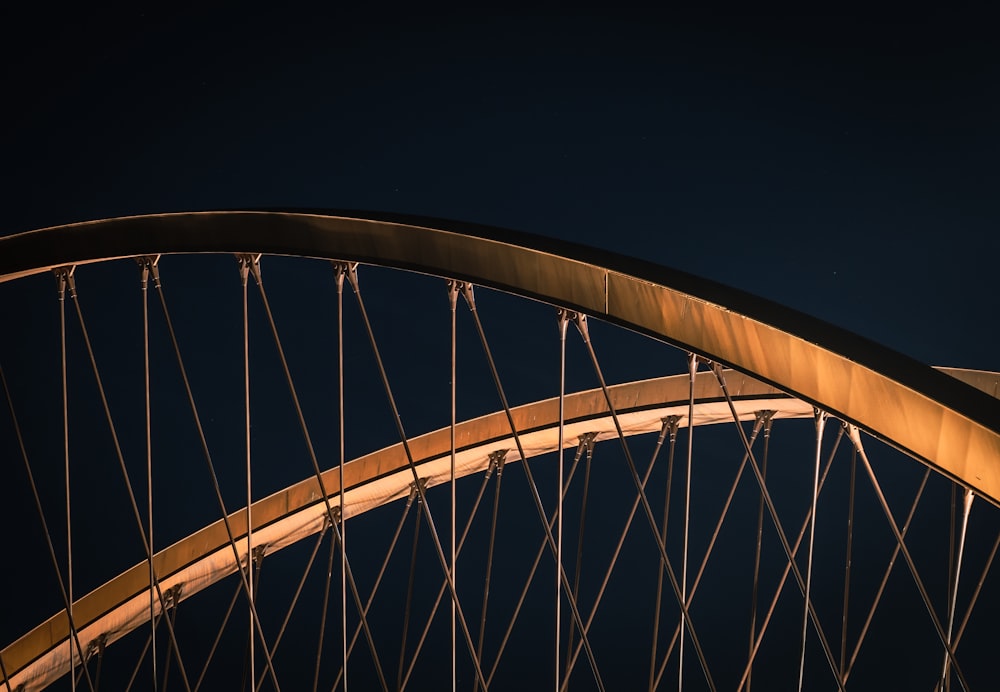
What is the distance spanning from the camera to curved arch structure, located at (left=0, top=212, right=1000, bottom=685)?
4.68 m

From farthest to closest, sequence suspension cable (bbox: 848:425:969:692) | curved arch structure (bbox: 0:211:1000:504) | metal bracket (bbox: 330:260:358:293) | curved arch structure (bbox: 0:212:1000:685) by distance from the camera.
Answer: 1. metal bracket (bbox: 330:260:358:293)
2. suspension cable (bbox: 848:425:969:692)
3. curved arch structure (bbox: 0:212:1000:685)
4. curved arch structure (bbox: 0:211:1000:504)

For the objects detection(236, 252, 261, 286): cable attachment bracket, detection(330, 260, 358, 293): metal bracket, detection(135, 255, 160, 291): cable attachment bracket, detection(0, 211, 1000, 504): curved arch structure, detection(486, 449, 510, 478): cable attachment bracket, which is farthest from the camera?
detection(486, 449, 510, 478): cable attachment bracket

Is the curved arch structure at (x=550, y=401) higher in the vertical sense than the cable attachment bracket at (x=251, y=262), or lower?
lower

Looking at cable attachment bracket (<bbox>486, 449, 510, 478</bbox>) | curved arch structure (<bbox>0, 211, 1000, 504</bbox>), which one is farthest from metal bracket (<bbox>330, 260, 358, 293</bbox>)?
cable attachment bracket (<bbox>486, 449, 510, 478</bbox>)

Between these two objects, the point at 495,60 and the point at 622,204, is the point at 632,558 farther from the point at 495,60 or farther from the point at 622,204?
the point at 495,60

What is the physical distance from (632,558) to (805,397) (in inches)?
609

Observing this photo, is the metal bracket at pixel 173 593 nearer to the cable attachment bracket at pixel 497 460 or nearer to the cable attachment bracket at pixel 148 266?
the cable attachment bracket at pixel 497 460

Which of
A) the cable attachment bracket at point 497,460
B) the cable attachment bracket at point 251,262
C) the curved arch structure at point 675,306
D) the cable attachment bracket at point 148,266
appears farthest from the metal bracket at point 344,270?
the cable attachment bracket at point 497,460

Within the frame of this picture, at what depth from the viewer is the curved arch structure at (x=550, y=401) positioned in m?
4.68

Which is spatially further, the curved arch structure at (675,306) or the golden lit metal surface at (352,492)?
the golden lit metal surface at (352,492)

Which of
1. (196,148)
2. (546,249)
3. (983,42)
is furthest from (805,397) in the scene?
(196,148)

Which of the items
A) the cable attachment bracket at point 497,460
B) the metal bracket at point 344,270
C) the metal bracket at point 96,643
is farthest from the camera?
the metal bracket at point 96,643

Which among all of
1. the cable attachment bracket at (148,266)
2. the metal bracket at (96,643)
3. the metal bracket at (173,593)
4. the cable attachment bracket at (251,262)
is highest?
the cable attachment bracket at (148,266)

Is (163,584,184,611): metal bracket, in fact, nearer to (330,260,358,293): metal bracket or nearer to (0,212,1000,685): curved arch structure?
(0,212,1000,685): curved arch structure
